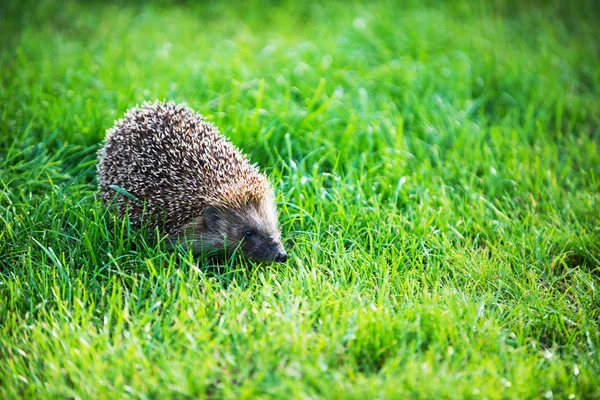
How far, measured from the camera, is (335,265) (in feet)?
12.0

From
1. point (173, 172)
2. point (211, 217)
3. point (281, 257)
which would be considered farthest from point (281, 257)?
point (173, 172)

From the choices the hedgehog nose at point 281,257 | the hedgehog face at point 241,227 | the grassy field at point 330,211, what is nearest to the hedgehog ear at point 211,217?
the hedgehog face at point 241,227

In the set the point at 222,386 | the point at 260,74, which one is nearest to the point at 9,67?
the point at 260,74

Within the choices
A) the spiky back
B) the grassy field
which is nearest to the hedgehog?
the spiky back

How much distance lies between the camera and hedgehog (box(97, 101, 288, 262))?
3.72 meters

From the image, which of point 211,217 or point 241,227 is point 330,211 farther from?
point 211,217

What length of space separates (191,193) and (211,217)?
200 mm

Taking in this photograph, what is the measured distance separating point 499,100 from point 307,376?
3.98 m

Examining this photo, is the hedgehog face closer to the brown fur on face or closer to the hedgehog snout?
the brown fur on face

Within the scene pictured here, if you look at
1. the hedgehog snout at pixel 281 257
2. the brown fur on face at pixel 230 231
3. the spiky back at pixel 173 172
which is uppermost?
the spiky back at pixel 173 172

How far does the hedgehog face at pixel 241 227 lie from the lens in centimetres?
374

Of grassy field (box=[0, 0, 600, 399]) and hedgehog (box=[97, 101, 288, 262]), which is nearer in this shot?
grassy field (box=[0, 0, 600, 399])

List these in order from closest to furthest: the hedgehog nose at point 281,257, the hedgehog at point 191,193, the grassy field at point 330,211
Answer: the grassy field at point 330,211 → the hedgehog nose at point 281,257 → the hedgehog at point 191,193

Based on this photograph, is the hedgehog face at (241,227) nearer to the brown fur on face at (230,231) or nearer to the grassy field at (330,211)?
the brown fur on face at (230,231)
